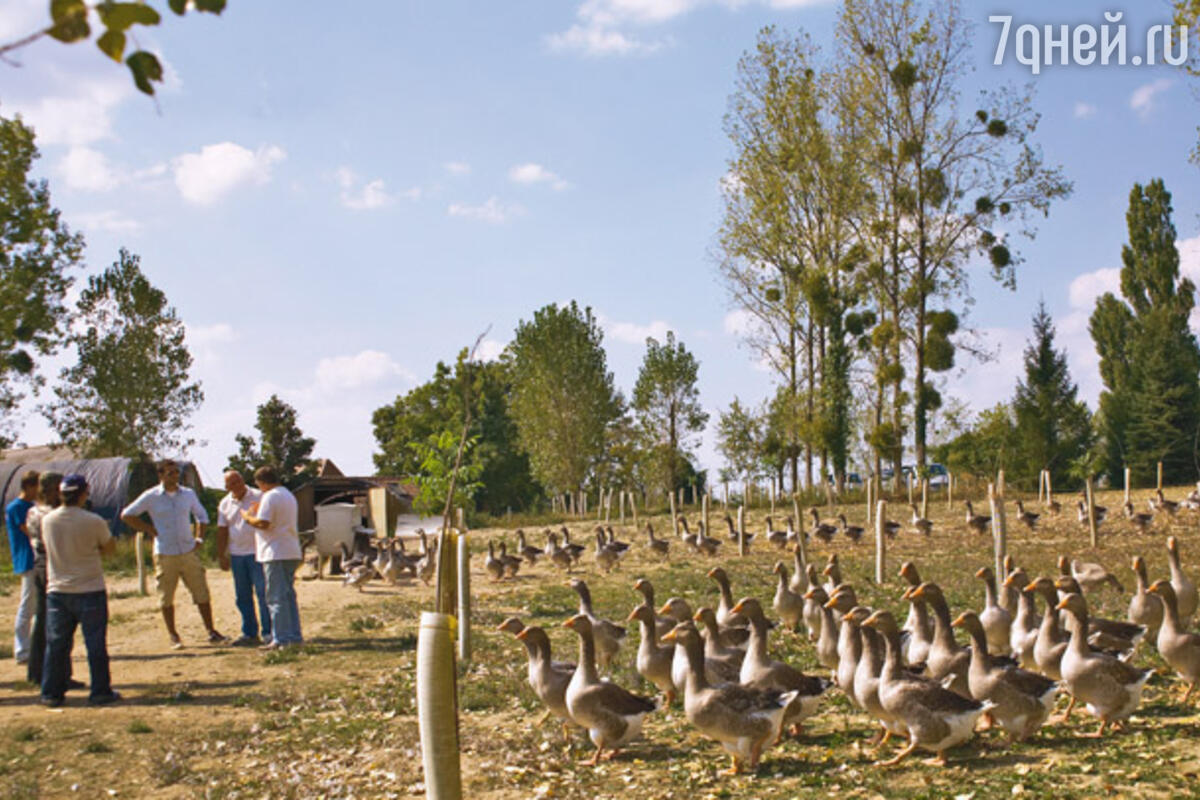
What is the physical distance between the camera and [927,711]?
27.9ft

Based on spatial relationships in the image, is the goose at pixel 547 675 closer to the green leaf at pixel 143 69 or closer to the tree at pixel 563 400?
the green leaf at pixel 143 69

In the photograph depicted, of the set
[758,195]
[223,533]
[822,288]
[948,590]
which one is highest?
[758,195]

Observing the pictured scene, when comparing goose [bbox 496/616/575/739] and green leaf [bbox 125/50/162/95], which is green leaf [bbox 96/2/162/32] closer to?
green leaf [bbox 125/50/162/95]

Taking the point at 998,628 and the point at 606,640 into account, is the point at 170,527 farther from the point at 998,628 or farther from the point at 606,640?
the point at 998,628

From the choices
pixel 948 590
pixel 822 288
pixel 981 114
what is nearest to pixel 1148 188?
pixel 981 114

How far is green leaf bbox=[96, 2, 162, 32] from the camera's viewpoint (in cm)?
264

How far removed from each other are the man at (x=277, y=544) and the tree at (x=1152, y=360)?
45808 millimetres

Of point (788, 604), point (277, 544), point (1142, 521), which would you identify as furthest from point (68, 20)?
point (1142, 521)

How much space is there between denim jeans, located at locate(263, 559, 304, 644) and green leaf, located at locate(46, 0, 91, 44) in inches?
483

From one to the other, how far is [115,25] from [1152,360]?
59027 mm

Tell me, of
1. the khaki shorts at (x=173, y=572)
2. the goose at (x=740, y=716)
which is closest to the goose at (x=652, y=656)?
the goose at (x=740, y=716)

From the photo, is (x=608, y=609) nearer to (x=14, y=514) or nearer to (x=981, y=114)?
(x=14, y=514)

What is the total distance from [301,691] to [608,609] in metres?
7.08

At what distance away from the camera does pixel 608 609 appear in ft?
60.8
